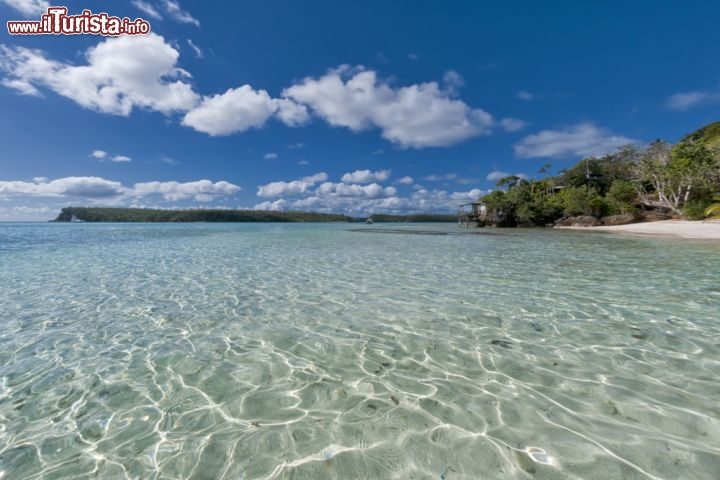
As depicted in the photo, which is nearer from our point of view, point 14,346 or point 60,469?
point 60,469

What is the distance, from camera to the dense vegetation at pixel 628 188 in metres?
37.8

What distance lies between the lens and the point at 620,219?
43.9 m

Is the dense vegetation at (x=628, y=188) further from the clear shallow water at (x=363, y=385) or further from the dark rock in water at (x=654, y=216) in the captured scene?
the clear shallow water at (x=363, y=385)

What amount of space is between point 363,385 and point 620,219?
183 feet

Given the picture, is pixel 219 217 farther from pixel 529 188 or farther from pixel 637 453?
pixel 637 453

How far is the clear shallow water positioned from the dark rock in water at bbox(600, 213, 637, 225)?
154 ft

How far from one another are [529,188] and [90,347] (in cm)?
7003

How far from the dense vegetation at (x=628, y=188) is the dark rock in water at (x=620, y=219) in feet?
1.64

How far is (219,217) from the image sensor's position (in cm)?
15750

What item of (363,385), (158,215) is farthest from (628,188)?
(158,215)

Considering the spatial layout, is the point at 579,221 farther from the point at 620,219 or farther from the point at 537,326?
the point at 537,326

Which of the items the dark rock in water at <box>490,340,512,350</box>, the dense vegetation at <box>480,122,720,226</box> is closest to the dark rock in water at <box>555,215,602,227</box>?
the dense vegetation at <box>480,122,720,226</box>

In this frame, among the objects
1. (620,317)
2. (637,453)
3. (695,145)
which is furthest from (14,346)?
(695,145)

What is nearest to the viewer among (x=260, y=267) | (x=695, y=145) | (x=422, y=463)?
(x=422, y=463)
